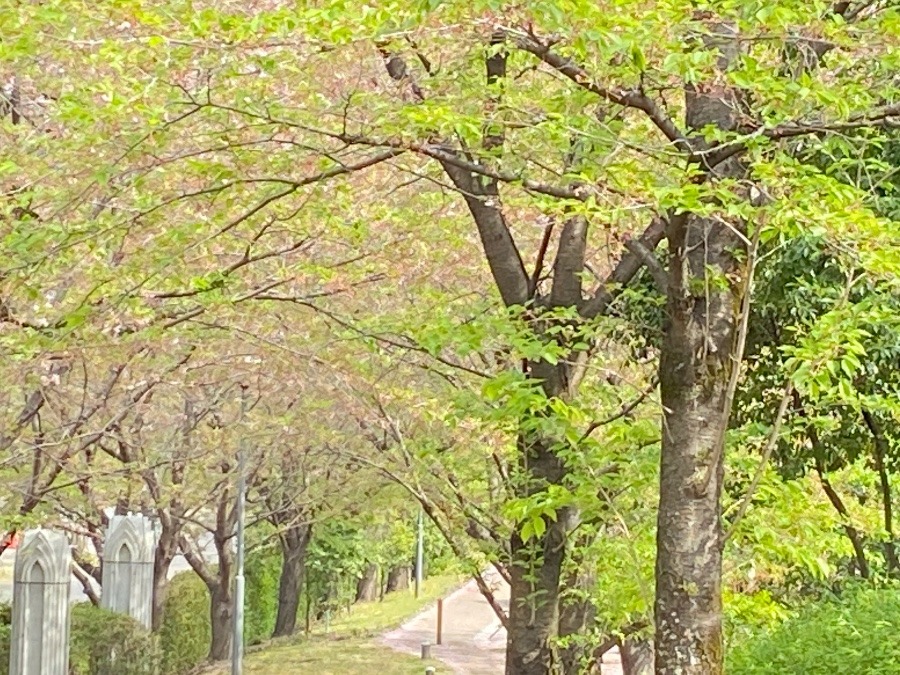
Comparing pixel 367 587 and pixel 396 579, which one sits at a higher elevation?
pixel 396 579

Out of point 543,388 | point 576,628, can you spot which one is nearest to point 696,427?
point 543,388

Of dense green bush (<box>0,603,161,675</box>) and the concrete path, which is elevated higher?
dense green bush (<box>0,603,161,675</box>)

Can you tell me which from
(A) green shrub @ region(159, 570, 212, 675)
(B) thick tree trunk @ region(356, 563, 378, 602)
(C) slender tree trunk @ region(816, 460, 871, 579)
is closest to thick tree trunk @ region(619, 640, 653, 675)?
(C) slender tree trunk @ region(816, 460, 871, 579)

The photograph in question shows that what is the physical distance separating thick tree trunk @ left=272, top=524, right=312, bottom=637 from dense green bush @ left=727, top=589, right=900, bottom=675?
824 inches

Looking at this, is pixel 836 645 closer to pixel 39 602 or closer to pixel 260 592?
pixel 39 602

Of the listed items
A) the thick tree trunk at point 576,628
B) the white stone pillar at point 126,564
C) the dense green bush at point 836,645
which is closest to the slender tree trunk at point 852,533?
the thick tree trunk at point 576,628

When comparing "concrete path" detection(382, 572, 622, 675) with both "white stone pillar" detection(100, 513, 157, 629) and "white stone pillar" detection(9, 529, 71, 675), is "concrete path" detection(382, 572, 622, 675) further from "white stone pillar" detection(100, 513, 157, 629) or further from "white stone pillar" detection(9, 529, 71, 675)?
"white stone pillar" detection(9, 529, 71, 675)

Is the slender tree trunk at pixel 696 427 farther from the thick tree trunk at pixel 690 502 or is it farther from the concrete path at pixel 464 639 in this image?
the concrete path at pixel 464 639

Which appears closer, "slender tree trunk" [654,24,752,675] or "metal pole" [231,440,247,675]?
"slender tree trunk" [654,24,752,675]

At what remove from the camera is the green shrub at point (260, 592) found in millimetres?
32406

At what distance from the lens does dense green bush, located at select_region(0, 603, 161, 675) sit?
20.4m

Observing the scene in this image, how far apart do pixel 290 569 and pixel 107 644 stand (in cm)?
877

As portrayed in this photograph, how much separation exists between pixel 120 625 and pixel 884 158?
54.3 feet

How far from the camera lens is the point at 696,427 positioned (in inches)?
253
